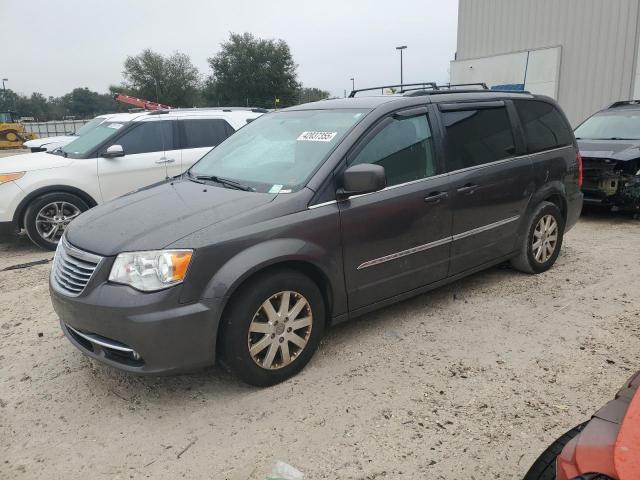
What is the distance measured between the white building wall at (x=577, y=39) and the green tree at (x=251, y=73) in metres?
40.9

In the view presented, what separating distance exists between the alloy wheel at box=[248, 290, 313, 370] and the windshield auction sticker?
1157 millimetres

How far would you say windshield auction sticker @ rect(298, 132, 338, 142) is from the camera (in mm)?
3695

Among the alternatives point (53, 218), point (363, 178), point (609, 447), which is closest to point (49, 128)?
point (53, 218)

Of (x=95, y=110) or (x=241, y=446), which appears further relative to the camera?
(x=95, y=110)

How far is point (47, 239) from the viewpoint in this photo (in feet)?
22.3

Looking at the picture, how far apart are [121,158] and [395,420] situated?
576cm

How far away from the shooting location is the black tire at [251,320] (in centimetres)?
302

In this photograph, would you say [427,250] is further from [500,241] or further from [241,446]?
[241,446]

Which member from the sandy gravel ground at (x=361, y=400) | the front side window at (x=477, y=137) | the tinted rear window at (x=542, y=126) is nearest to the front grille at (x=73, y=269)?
the sandy gravel ground at (x=361, y=400)

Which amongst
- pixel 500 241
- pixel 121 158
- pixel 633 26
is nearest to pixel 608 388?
pixel 500 241

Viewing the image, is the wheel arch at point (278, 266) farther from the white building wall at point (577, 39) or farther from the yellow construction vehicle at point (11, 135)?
the yellow construction vehicle at point (11, 135)

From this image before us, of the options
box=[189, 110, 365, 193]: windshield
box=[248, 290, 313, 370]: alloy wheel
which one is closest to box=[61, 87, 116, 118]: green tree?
box=[189, 110, 365, 193]: windshield

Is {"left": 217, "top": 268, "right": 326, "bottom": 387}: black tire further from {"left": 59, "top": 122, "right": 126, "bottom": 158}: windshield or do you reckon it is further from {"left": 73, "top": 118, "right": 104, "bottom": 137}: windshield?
{"left": 73, "top": 118, "right": 104, "bottom": 137}: windshield

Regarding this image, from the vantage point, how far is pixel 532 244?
500 cm
